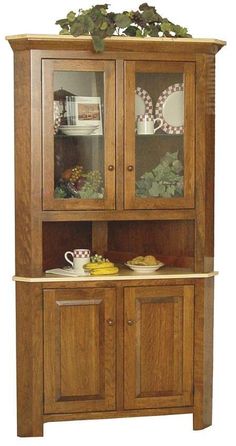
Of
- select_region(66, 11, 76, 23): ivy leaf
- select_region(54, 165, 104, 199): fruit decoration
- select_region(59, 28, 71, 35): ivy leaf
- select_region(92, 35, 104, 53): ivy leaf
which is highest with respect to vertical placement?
select_region(66, 11, 76, 23): ivy leaf

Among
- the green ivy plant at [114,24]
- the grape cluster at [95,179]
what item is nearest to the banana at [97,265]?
the grape cluster at [95,179]

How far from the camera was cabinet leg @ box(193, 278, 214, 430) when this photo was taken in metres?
4.86

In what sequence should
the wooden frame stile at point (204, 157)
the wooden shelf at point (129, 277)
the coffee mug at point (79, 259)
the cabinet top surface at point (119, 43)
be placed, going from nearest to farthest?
the cabinet top surface at point (119, 43)
the wooden shelf at point (129, 277)
the wooden frame stile at point (204, 157)
the coffee mug at point (79, 259)

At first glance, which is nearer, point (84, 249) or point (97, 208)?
point (97, 208)

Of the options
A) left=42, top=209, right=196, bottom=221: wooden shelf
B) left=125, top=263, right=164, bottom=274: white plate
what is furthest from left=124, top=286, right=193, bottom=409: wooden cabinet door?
left=42, top=209, right=196, bottom=221: wooden shelf

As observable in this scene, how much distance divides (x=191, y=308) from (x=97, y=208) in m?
0.71

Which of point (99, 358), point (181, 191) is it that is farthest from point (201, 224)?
point (99, 358)

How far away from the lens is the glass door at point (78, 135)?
469 cm

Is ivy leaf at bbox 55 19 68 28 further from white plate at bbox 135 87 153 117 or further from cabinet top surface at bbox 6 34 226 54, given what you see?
white plate at bbox 135 87 153 117

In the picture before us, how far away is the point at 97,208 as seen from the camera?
15.6ft

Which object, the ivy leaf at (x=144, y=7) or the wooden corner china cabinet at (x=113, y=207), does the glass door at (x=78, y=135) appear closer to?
the wooden corner china cabinet at (x=113, y=207)

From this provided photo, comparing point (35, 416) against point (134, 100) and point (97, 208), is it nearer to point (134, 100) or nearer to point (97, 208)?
point (97, 208)

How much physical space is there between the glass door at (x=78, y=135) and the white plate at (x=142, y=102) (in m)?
0.15

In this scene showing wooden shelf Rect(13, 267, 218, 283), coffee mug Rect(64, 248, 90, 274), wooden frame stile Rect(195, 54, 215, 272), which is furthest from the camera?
coffee mug Rect(64, 248, 90, 274)
